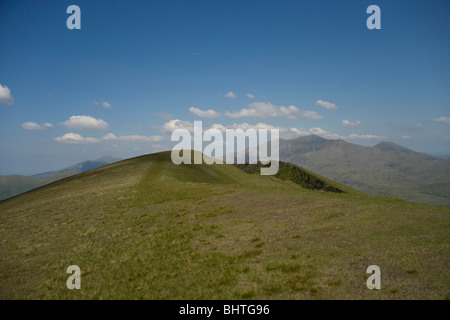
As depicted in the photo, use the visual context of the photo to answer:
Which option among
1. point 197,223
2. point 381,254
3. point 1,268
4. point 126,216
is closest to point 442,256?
point 381,254

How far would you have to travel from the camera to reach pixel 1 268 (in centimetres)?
1992

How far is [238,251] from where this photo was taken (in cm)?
1736

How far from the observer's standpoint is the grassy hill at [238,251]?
12.2 metres

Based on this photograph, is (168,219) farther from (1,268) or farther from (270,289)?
(270,289)

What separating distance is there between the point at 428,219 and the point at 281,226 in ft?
39.7

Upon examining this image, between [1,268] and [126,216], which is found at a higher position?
[126,216]

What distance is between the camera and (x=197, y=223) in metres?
25.3

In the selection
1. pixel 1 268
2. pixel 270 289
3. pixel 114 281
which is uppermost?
pixel 270 289

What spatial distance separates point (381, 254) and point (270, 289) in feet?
25.0

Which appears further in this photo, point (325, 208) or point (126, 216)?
point (126, 216)

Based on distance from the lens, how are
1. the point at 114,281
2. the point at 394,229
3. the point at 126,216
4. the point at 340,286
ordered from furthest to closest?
the point at 126,216 < the point at 394,229 < the point at 114,281 < the point at 340,286

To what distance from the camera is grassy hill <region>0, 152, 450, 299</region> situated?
12250 mm
